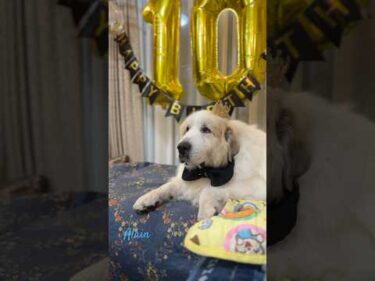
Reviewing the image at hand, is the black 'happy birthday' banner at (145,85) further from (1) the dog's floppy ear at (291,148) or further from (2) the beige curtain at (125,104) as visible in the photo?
(1) the dog's floppy ear at (291,148)

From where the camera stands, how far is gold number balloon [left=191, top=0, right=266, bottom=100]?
657mm

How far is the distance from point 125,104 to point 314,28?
39 centimetres

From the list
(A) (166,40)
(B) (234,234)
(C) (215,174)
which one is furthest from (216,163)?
(A) (166,40)

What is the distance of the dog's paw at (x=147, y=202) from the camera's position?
73 centimetres

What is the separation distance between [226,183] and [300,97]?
21 cm

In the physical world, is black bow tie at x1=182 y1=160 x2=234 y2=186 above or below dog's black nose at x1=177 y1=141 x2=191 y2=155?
below

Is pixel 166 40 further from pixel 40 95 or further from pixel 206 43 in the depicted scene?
pixel 40 95

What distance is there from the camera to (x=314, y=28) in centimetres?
58

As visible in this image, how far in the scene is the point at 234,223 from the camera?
2.08 ft

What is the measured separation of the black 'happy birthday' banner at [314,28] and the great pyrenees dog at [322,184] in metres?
0.06

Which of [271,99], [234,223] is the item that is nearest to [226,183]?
[234,223]

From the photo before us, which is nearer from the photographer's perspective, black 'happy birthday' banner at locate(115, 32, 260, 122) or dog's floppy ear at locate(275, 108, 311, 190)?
dog's floppy ear at locate(275, 108, 311, 190)

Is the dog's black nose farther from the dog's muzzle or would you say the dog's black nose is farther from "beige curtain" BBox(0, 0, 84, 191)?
"beige curtain" BBox(0, 0, 84, 191)

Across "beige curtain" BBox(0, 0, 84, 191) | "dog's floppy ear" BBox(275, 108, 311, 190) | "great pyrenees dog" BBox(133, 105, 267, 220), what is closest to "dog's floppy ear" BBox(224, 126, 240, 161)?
"great pyrenees dog" BBox(133, 105, 267, 220)
